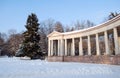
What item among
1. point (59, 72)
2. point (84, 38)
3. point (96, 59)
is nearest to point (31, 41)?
point (84, 38)

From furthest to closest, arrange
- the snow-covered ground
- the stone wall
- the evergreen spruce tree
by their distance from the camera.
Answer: the evergreen spruce tree, the stone wall, the snow-covered ground

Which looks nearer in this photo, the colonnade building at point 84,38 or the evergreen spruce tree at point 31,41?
the colonnade building at point 84,38

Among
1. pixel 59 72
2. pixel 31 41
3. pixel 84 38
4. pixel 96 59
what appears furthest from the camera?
pixel 31 41

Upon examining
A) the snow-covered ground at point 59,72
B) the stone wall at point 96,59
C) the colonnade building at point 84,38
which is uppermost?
the colonnade building at point 84,38

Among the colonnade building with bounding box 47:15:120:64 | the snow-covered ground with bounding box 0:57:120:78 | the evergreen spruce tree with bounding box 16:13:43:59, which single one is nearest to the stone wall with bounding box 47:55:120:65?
the colonnade building with bounding box 47:15:120:64

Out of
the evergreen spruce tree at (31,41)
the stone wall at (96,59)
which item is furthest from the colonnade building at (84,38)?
the evergreen spruce tree at (31,41)

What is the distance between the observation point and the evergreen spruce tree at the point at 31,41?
52.0m

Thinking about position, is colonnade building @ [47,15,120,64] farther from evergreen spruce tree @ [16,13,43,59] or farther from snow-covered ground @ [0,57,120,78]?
snow-covered ground @ [0,57,120,78]

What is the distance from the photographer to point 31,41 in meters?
53.7

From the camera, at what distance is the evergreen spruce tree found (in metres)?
52.0

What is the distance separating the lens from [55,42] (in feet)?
172

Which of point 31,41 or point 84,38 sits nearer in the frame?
point 84,38

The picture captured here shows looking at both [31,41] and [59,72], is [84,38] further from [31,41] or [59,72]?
[59,72]

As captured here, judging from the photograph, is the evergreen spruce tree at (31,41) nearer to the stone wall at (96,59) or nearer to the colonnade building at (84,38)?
the colonnade building at (84,38)
